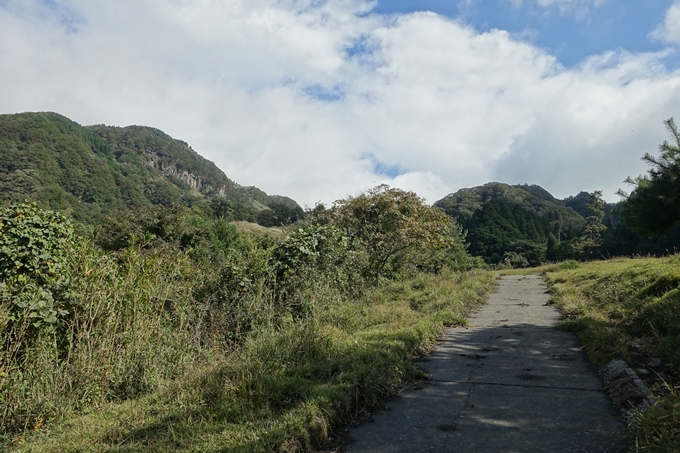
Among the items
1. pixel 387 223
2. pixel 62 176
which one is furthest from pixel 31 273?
pixel 62 176

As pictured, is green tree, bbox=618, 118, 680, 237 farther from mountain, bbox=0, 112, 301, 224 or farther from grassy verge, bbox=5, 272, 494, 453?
mountain, bbox=0, 112, 301, 224

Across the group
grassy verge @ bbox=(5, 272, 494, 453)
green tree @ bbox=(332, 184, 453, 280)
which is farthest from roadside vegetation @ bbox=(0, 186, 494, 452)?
green tree @ bbox=(332, 184, 453, 280)

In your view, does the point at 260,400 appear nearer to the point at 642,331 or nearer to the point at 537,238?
the point at 642,331

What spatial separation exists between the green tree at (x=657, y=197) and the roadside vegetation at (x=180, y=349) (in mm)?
3278

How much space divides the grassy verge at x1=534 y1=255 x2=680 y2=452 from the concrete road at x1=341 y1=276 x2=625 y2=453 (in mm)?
246

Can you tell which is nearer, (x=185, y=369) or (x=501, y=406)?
(x=501, y=406)

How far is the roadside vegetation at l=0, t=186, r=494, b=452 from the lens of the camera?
10.9 ft

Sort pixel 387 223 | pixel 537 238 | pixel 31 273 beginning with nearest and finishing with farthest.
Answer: pixel 31 273
pixel 387 223
pixel 537 238

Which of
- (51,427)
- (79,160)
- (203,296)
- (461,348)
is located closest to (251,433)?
(51,427)

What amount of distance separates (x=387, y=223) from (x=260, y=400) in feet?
28.9

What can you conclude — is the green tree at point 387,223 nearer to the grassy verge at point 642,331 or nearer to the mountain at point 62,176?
the grassy verge at point 642,331

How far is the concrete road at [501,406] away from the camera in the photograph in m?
A: 3.03

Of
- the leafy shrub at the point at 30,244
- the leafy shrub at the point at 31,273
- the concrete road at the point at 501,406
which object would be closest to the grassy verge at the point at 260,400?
the concrete road at the point at 501,406

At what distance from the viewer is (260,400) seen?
3.56 metres
